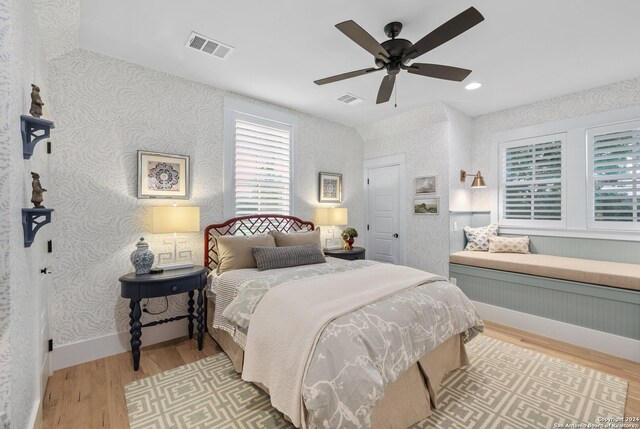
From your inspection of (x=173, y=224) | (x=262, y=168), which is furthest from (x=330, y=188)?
(x=173, y=224)

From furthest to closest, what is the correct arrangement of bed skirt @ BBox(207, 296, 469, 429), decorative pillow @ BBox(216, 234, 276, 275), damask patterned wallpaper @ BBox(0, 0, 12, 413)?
decorative pillow @ BBox(216, 234, 276, 275)
bed skirt @ BBox(207, 296, 469, 429)
damask patterned wallpaper @ BBox(0, 0, 12, 413)

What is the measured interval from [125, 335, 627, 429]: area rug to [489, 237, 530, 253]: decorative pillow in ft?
5.55

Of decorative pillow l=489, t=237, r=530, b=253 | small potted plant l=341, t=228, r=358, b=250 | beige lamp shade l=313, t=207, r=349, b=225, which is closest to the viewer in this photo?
decorative pillow l=489, t=237, r=530, b=253

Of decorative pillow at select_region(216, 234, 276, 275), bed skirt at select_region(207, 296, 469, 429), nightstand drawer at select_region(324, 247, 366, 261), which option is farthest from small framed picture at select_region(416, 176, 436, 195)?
decorative pillow at select_region(216, 234, 276, 275)

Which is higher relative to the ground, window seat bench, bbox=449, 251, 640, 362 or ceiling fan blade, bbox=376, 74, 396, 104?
ceiling fan blade, bbox=376, 74, 396, 104

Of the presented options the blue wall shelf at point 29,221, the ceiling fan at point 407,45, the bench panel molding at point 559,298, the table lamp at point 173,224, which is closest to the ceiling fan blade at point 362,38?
the ceiling fan at point 407,45

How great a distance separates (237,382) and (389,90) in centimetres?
282

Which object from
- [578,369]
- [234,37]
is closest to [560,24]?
[234,37]

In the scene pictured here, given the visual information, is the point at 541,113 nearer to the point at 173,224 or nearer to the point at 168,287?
the point at 173,224

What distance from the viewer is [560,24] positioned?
232 cm

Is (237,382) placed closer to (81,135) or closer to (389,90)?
(81,135)

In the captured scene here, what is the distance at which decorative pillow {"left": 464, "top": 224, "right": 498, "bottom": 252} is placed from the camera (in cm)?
431

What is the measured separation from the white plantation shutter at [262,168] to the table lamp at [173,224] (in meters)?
0.79

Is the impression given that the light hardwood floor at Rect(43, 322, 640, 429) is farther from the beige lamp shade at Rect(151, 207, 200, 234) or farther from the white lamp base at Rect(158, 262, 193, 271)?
the beige lamp shade at Rect(151, 207, 200, 234)
